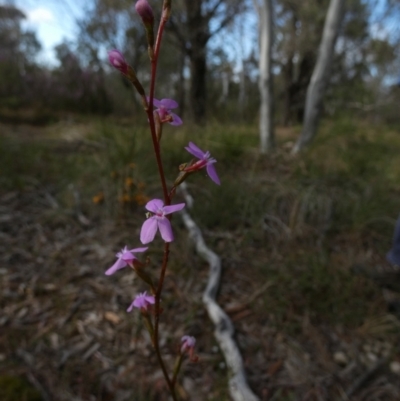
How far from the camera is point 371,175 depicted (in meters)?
3.87

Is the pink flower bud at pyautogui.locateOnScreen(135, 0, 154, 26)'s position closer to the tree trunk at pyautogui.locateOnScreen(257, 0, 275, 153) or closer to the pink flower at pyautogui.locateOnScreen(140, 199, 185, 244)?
the pink flower at pyautogui.locateOnScreen(140, 199, 185, 244)

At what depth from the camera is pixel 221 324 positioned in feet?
6.48

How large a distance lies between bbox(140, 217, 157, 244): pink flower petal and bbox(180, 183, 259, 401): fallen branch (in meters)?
1.26

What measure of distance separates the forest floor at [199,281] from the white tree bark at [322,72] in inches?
32.4

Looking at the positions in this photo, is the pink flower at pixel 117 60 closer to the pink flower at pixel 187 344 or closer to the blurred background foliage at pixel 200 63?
the pink flower at pixel 187 344

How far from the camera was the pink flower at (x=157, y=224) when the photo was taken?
61 centimetres

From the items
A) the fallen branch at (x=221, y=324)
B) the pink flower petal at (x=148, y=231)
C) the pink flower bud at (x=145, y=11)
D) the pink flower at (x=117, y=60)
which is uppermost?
the pink flower bud at (x=145, y=11)

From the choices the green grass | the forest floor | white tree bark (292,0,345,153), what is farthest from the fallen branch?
white tree bark (292,0,345,153)

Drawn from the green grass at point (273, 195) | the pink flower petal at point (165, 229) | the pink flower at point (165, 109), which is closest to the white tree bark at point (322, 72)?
the green grass at point (273, 195)

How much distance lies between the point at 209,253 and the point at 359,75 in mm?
11585

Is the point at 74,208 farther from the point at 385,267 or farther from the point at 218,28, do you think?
the point at 218,28

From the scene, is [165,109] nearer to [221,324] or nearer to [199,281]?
[221,324]

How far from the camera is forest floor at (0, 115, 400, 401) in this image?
177 cm

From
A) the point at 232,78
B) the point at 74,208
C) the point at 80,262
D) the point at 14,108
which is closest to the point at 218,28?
the point at 14,108
